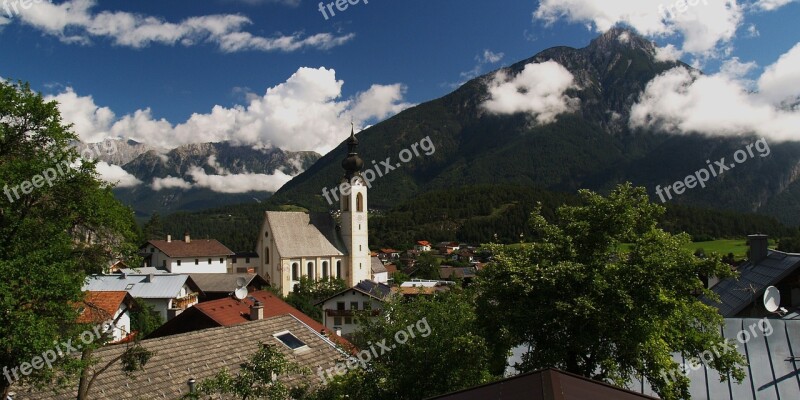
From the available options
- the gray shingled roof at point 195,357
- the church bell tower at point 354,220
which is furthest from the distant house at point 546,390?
the church bell tower at point 354,220

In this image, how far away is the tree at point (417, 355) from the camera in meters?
11.9

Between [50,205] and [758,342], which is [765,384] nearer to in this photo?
[758,342]

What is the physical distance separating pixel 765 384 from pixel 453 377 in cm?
708

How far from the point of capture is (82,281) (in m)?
14.6

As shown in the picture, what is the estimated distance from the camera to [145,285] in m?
43.4

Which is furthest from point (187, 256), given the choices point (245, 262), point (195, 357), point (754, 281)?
point (754, 281)

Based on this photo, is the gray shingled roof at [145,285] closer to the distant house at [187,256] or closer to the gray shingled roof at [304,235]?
the gray shingled roof at [304,235]

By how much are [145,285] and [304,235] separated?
3175cm

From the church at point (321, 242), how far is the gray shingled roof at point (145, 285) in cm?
2617

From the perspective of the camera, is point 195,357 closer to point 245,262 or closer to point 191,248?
point 245,262

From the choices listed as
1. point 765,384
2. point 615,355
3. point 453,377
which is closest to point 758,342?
point 765,384

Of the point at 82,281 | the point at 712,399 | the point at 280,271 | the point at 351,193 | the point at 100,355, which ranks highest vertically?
the point at 351,193

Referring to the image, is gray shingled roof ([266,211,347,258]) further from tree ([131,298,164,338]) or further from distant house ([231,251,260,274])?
tree ([131,298,164,338])

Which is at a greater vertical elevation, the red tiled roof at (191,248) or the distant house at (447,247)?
the distant house at (447,247)
